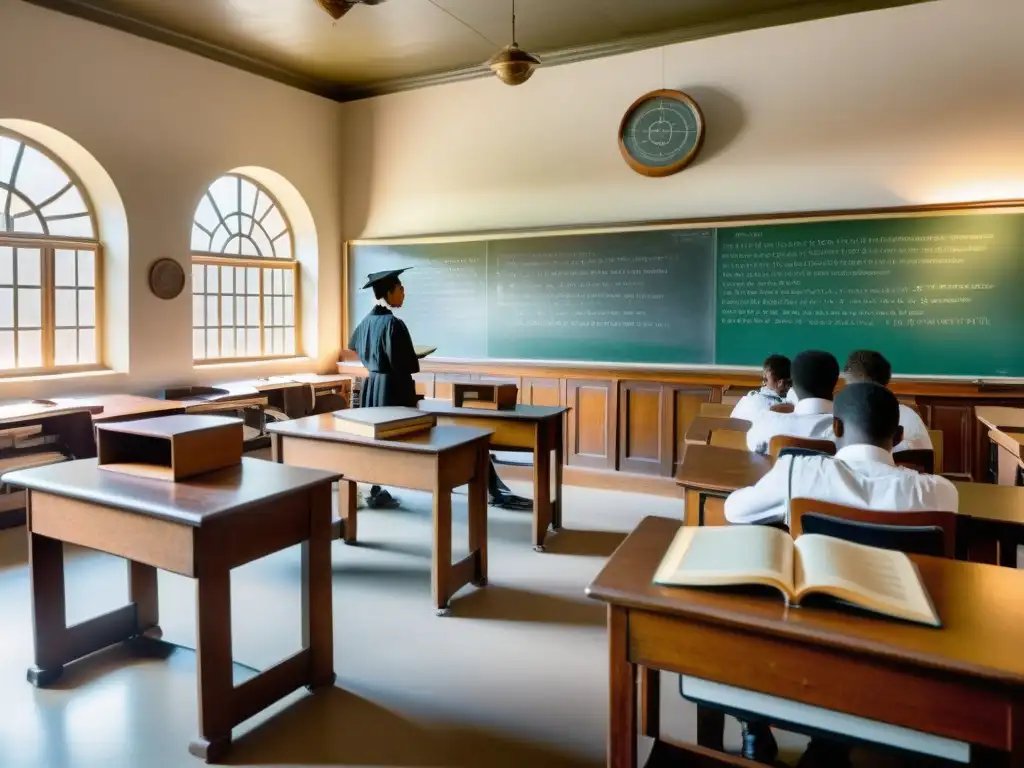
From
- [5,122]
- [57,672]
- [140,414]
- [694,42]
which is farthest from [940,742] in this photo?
[5,122]

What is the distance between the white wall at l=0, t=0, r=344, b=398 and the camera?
14.1ft

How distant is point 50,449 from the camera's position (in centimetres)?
409

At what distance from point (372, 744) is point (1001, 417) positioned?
3.19 meters

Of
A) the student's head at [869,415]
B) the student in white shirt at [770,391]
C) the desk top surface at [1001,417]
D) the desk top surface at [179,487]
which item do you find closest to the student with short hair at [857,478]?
the student's head at [869,415]

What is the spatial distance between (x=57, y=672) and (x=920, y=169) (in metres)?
4.92

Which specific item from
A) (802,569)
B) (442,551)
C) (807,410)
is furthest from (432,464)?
(802,569)

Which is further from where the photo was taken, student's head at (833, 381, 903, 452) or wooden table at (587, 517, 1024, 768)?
student's head at (833, 381, 903, 452)

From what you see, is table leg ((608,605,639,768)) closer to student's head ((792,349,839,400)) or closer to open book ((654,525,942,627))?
open book ((654,525,942,627))

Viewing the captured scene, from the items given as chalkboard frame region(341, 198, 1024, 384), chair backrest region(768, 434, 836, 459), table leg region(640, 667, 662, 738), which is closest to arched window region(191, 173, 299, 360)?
chalkboard frame region(341, 198, 1024, 384)

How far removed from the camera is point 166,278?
504 centimetres

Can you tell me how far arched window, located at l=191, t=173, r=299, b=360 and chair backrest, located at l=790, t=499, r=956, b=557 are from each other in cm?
511

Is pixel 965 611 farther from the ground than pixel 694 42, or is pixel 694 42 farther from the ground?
pixel 694 42

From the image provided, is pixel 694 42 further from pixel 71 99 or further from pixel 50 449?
pixel 50 449

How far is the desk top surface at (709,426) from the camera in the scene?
122 inches
